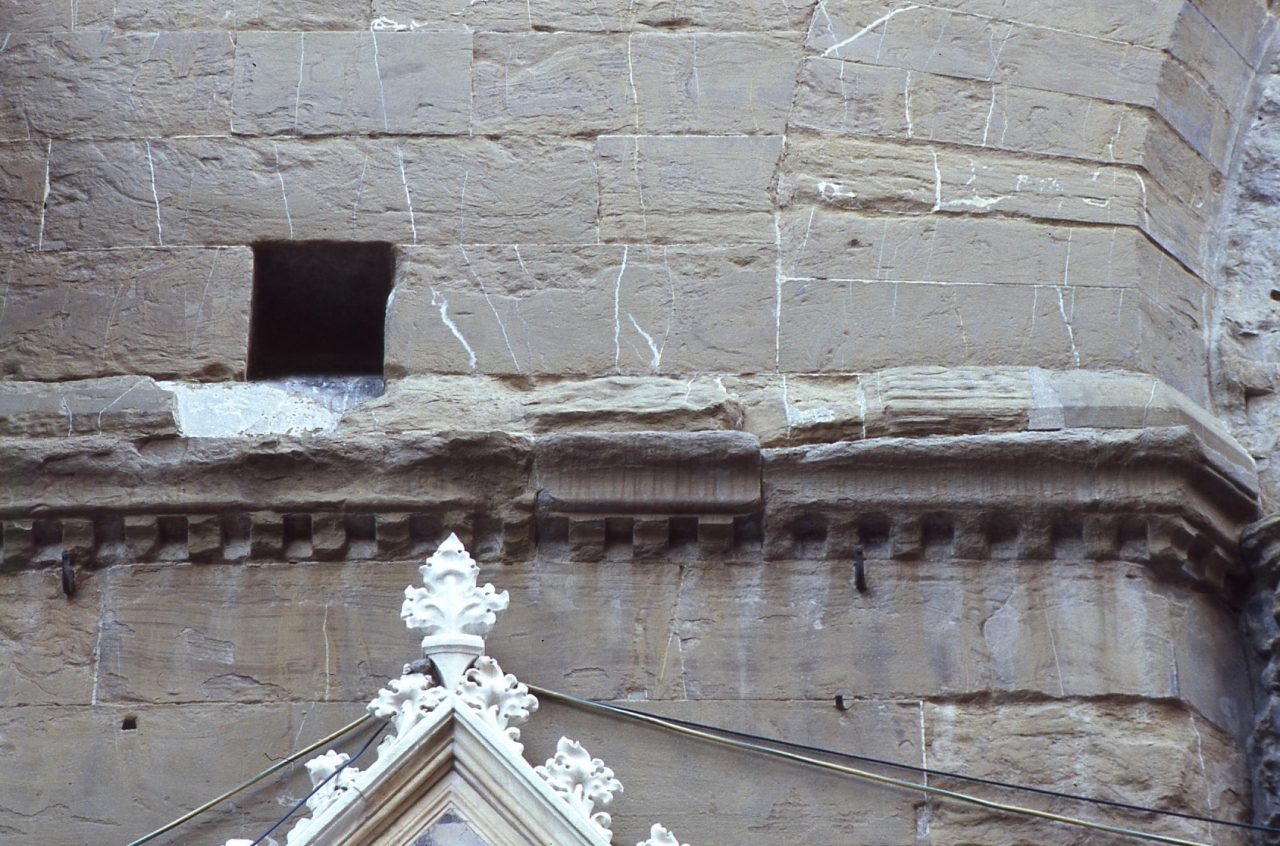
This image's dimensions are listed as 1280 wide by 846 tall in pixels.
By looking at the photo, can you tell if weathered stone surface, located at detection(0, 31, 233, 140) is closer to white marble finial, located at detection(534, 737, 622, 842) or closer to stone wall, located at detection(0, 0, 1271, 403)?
stone wall, located at detection(0, 0, 1271, 403)

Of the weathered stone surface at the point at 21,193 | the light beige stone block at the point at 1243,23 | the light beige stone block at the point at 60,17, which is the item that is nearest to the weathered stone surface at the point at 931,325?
the light beige stone block at the point at 1243,23

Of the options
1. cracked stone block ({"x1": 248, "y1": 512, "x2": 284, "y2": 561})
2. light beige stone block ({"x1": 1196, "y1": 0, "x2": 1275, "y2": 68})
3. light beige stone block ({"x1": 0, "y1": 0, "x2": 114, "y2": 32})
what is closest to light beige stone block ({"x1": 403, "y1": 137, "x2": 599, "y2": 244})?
cracked stone block ({"x1": 248, "y1": 512, "x2": 284, "y2": 561})

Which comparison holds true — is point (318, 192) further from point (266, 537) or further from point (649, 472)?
point (649, 472)

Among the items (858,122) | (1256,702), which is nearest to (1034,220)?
(858,122)

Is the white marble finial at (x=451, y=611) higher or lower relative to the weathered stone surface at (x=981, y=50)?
lower

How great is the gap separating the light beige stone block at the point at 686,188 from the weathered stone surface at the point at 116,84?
129 centimetres

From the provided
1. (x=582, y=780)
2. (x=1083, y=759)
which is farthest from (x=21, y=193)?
(x=1083, y=759)

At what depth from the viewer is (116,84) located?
6.95 m

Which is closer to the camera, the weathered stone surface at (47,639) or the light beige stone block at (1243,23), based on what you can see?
the weathered stone surface at (47,639)

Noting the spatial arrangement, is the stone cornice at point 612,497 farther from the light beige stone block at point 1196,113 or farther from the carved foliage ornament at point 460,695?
the light beige stone block at point 1196,113

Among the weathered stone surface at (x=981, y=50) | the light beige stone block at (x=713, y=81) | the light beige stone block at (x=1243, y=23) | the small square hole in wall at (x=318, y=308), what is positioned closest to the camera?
the small square hole in wall at (x=318, y=308)

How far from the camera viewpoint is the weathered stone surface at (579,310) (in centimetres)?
642

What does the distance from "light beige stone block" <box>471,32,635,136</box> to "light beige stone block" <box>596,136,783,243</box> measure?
0.40 ft

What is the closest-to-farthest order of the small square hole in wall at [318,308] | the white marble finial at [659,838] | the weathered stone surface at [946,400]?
the white marble finial at [659,838] → the weathered stone surface at [946,400] → the small square hole in wall at [318,308]
